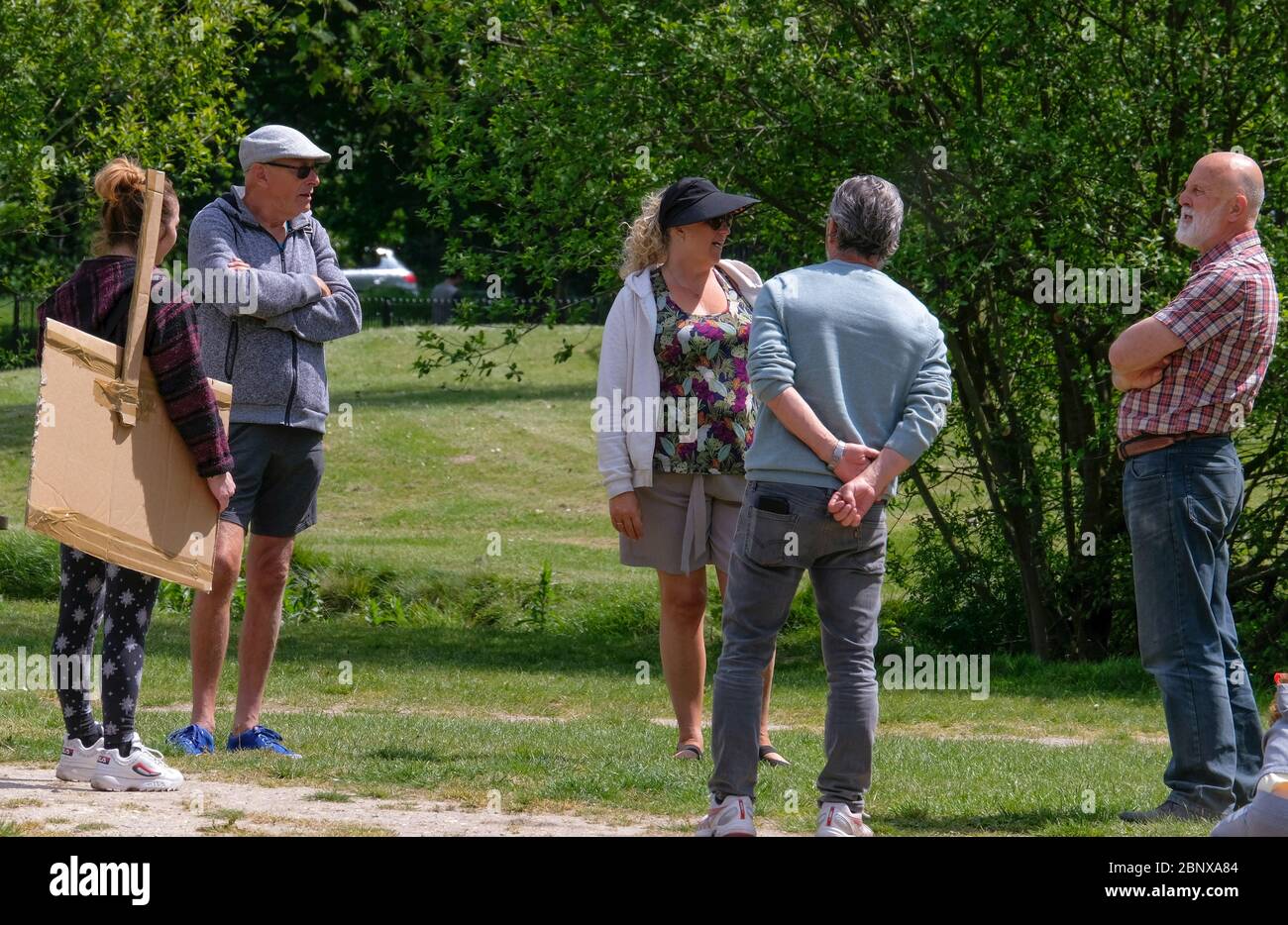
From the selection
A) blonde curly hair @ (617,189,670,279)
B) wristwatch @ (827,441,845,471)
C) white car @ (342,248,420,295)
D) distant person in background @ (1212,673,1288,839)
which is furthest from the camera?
white car @ (342,248,420,295)

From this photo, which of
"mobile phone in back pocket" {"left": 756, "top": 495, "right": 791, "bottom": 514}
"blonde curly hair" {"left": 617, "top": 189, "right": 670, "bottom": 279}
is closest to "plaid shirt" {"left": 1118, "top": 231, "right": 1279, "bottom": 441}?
"mobile phone in back pocket" {"left": 756, "top": 495, "right": 791, "bottom": 514}

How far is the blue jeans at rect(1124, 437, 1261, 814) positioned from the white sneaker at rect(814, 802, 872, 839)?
1.20 metres

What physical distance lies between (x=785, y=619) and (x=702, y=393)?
1.69 meters

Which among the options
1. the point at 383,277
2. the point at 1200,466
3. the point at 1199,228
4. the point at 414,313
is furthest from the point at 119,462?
the point at 383,277

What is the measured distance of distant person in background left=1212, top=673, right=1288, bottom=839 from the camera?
4.44 meters

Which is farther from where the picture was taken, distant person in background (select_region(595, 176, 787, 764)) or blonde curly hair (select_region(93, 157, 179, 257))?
distant person in background (select_region(595, 176, 787, 764))

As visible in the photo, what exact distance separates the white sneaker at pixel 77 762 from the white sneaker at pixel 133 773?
0.06m

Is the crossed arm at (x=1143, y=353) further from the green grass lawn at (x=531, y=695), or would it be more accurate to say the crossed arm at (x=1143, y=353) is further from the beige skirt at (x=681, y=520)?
the beige skirt at (x=681, y=520)

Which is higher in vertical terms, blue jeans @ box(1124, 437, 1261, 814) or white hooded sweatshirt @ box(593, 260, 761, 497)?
white hooded sweatshirt @ box(593, 260, 761, 497)

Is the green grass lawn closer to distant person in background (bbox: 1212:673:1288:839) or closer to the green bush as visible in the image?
the green bush

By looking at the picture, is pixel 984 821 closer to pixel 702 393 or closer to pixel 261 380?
pixel 702 393

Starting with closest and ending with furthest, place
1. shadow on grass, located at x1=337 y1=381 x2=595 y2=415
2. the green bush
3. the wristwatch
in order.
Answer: the wristwatch < the green bush < shadow on grass, located at x1=337 y1=381 x2=595 y2=415
